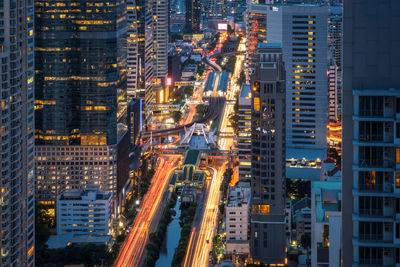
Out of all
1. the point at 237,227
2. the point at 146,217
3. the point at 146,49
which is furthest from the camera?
the point at 146,49

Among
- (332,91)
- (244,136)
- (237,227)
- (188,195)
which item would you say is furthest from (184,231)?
(332,91)

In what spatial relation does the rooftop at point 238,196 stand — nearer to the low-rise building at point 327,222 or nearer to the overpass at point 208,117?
the low-rise building at point 327,222

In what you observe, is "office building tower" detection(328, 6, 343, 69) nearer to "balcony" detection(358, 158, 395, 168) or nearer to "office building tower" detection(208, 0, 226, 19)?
"office building tower" detection(208, 0, 226, 19)

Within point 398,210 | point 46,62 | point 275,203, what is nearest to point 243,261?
point 275,203

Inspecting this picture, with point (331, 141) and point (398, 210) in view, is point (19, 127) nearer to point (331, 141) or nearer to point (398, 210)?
point (398, 210)

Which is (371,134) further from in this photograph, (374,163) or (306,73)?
(306,73)
